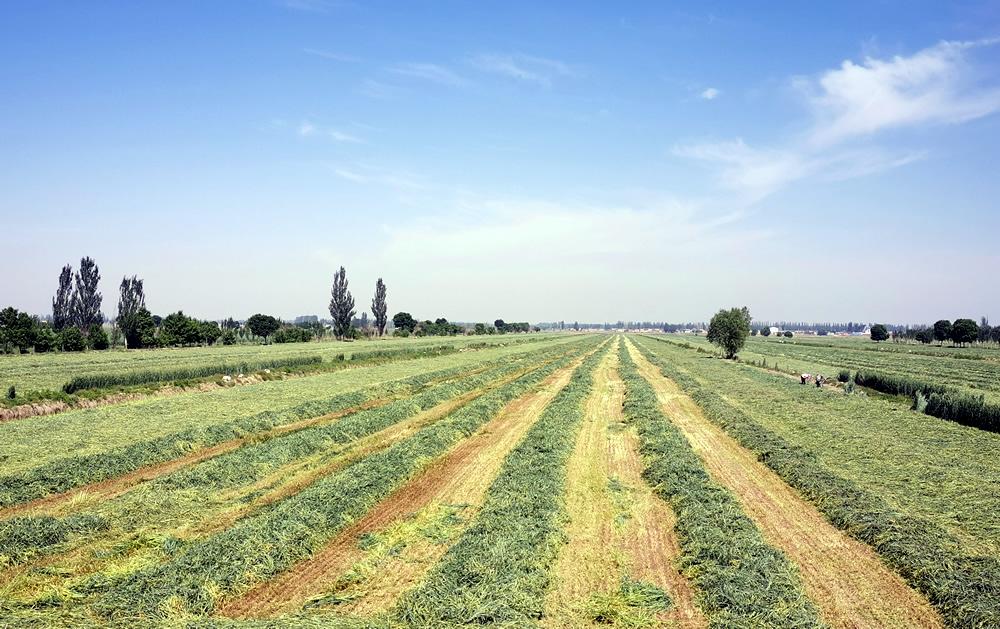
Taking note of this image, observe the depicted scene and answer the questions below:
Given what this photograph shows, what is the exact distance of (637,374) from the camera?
48.2m

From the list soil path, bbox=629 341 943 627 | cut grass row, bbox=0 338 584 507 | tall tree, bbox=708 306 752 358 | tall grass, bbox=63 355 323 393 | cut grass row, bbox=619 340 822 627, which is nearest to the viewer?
cut grass row, bbox=619 340 822 627

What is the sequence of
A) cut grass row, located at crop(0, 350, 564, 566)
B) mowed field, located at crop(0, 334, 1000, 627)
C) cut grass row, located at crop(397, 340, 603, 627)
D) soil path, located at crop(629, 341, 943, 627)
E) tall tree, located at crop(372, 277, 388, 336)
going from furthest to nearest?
tall tree, located at crop(372, 277, 388, 336)
cut grass row, located at crop(0, 350, 564, 566)
soil path, located at crop(629, 341, 943, 627)
mowed field, located at crop(0, 334, 1000, 627)
cut grass row, located at crop(397, 340, 603, 627)

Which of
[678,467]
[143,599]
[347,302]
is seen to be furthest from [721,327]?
[347,302]

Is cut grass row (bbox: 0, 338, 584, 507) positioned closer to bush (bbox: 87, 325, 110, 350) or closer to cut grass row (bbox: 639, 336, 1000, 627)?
cut grass row (bbox: 639, 336, 1000, 627)

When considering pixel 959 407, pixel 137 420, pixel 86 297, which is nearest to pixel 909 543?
pixel 959 407

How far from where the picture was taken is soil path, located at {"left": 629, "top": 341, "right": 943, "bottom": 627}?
29.8 feet

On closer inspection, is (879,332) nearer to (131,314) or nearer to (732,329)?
(732,329)

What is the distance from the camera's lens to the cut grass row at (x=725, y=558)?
8703 mm

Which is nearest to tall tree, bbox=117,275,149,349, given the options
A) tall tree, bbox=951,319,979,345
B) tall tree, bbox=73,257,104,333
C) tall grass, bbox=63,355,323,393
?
tall tree, bbox=73,257,104,333

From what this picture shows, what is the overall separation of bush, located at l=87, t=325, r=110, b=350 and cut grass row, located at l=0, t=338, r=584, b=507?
228 feet

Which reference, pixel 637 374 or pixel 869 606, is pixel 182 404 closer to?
pixel 869 606

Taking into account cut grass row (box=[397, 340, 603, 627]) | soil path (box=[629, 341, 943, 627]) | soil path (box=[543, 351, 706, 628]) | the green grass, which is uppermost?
the green grass

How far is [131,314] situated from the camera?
91375 mm

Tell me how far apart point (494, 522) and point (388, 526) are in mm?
2490
